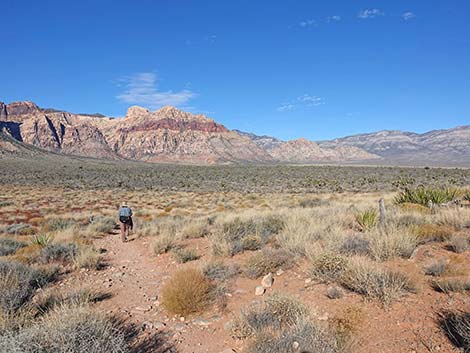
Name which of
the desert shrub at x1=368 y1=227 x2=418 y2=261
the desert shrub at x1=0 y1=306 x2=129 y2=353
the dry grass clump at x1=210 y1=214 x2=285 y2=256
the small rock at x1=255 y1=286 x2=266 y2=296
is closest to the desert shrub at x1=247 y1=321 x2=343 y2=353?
the desert shrub at x1=0 y1=306 x2=129 y2=353

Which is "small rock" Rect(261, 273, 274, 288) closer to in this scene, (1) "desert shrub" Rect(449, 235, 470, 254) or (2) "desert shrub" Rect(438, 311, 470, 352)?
(2) "desert shrub" Rect(438, 311, 470, 352)

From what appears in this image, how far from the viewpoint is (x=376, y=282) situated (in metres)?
4.92

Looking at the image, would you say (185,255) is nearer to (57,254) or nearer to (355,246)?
(57,254)

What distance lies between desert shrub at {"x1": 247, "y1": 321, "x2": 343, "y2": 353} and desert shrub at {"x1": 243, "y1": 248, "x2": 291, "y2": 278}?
101 inches

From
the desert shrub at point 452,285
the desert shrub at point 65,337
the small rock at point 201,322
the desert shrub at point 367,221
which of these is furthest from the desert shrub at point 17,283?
the desert shrub at point 367,221

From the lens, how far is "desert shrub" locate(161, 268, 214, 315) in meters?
5.48

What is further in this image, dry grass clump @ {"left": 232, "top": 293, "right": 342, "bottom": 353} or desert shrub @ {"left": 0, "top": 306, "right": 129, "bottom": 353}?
dry grass clump @ {"left": 232, "top": 293, "right": 342, "bottom": 353}

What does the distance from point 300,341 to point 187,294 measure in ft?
8.10

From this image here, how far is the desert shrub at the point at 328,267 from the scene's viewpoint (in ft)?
18.8

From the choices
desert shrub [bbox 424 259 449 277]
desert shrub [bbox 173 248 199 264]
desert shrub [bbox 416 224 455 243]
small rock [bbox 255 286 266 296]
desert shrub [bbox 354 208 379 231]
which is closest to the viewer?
desert shrub [bbox 424 259 449 277]

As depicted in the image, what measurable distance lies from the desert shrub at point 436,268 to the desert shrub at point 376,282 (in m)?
0.62

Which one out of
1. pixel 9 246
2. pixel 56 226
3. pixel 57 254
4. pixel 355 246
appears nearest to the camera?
pixel 355 246

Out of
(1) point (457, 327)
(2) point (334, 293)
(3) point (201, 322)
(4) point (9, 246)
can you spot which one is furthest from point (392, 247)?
(4) point (9, 246)

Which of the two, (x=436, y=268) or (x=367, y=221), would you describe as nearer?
(x=436, y=268)
